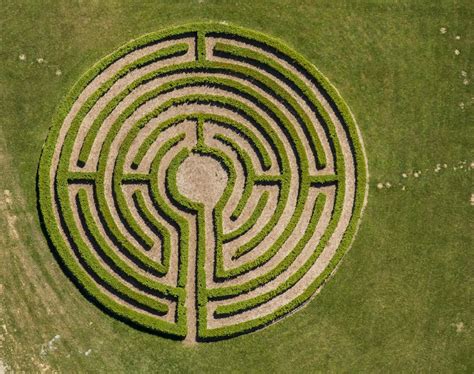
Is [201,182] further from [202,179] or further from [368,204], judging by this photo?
[368,204]

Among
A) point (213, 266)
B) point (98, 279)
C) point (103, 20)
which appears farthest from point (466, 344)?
point (103, 20)

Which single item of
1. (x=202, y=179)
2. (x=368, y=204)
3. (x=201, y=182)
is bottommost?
(x=368, y=204)

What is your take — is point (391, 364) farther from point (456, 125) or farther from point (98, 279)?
point (98, 279)

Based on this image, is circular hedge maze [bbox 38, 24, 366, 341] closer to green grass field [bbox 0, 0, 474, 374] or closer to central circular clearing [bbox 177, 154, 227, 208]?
central circular clearing [bbox 177, 154, 227, 208]

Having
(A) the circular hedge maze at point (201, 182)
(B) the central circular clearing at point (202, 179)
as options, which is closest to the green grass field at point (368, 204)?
(A) the circular hedge maze at point (201, 182)

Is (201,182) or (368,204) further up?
(201,182)

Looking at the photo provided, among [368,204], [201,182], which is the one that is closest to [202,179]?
[201,182]
